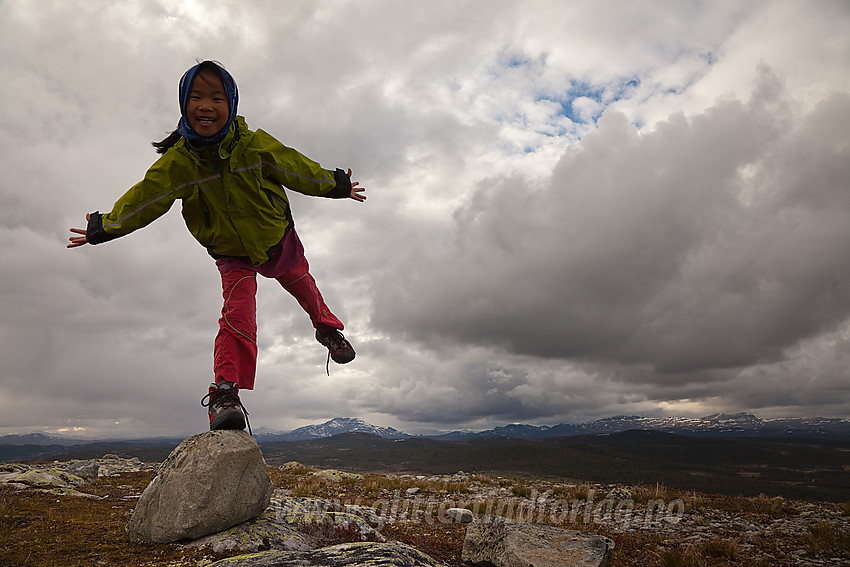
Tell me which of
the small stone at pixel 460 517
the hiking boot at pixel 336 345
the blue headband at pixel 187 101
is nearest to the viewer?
the blue headband at pixel 187 101

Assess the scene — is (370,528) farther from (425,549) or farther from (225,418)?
(225,418)

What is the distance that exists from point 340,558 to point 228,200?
13.0 ft

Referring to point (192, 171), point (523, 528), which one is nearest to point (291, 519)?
point (523, 528)

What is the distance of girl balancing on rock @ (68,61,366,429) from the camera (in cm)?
471

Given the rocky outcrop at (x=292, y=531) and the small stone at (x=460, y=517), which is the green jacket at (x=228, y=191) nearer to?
the rocky outcrop at (x=292, y=531)

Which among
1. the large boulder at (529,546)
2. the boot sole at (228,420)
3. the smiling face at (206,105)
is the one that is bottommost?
the large boulder at (529,546)

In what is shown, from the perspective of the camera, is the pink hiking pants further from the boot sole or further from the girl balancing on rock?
the boot sole

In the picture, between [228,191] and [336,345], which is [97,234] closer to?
[228,191]

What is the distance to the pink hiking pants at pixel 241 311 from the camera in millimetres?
5500

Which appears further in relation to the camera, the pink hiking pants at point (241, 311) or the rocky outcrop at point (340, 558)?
the pink hiking pants at point (241, 311)

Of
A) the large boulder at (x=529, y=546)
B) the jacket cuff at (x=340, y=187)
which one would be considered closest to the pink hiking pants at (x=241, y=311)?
the jacket cuff at (x=340, y=187)

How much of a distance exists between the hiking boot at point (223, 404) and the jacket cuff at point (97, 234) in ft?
7.06

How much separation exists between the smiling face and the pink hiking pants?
161cm

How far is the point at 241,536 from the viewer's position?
512 cm
